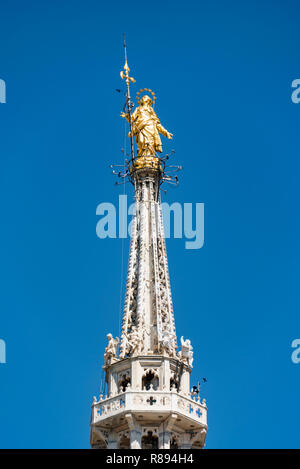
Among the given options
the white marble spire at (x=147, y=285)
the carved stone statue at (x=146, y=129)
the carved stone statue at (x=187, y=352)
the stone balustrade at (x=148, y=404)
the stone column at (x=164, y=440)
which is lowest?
the stone column at (x=164, y=440)

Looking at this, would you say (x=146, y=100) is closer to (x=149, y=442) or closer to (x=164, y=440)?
(x=149, y=442)

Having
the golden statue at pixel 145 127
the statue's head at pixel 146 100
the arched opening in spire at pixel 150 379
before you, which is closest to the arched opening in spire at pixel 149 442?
the arched opening in spire at pixel 150 379

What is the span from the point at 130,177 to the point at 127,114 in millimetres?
5236

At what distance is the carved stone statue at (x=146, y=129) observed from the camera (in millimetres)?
77875

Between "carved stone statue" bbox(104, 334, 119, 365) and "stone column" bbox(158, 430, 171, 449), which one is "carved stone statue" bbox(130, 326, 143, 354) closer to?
"carved stone statue" bbox(104, 334, 119, 365)

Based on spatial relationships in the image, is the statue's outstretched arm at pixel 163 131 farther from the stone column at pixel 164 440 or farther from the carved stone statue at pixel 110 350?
the stone column at pixel 164 440

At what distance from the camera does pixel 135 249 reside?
7394 cm

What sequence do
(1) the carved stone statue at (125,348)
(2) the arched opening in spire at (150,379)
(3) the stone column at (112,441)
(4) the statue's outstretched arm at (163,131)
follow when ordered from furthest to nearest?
(4) the statue's outstretched arm at (163,131), (1) the carved stone statue at (125,348), (2) the arched opening in spire at (150,379), (3) the stone column at (112,441)

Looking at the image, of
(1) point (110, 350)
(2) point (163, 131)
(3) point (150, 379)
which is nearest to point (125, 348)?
(1) point (110, 350)

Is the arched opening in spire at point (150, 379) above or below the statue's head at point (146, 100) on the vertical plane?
below

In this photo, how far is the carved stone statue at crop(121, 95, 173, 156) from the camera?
77.9 m

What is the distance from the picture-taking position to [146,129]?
258ft

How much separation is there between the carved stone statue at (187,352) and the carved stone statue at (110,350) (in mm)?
3747
